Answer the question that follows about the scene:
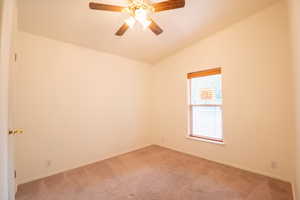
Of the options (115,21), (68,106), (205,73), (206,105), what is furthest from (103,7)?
(206,105)

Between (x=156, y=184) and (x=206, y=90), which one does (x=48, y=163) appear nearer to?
(x=156, y=184)

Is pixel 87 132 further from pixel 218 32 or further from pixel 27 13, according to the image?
pixel 218 32

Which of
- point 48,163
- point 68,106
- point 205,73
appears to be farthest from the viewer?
point 205,73

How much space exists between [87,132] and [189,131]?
242 cm

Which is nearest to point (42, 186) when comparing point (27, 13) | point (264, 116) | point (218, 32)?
point (27, 13)

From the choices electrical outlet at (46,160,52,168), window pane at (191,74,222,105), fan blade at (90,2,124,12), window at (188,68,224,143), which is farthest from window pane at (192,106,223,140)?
electrical outlet at (46,160,52,168)

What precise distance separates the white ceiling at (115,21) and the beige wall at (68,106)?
296mm

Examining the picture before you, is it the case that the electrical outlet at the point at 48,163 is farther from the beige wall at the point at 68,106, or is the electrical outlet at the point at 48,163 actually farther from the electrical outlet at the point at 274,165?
the electrical outlet at the point at 274,165

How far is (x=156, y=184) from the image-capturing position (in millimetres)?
2158

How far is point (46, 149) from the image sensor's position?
94.2 inches

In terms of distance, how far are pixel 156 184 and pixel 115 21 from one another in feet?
9.10

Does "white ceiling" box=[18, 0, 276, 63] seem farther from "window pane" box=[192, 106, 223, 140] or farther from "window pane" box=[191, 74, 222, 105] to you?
"window pane" box=[192, 106, 223, 140]

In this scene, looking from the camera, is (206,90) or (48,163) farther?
(206,90)

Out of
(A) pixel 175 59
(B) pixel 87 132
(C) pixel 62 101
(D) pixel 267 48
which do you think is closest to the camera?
(D) pixel 267 48
